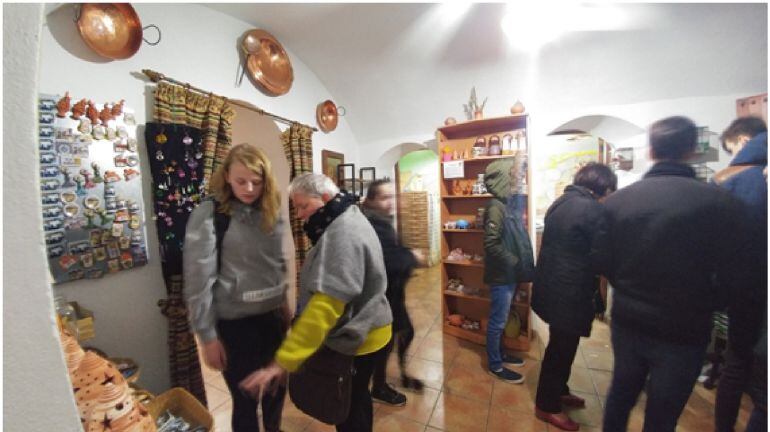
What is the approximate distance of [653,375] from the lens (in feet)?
2.13

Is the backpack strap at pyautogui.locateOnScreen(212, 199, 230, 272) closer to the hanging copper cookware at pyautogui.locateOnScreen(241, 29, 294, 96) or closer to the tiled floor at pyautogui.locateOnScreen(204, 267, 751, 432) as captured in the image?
the tiled floor at pyautogui.locateOnScreen(204, 267, 751, 432)

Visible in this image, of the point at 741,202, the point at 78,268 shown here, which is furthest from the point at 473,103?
the point at 78,268

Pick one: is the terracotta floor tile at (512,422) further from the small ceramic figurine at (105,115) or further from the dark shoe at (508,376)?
the small ceramic figurine at (105,115)

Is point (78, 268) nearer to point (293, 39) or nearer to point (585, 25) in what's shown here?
point (293, 39)

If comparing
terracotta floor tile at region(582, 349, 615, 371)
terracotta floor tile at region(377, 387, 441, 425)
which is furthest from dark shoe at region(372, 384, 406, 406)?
terracotta floor tile at region(582, 349, 615, 371)

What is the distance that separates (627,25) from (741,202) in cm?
95

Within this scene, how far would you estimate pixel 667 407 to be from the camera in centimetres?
64

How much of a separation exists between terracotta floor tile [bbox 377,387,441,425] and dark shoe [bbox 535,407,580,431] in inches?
Answer: 18.7

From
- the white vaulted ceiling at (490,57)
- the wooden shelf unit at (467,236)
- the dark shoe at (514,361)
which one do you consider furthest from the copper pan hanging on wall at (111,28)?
the dark shoe at (514,361)

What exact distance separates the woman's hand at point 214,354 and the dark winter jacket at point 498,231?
126cm

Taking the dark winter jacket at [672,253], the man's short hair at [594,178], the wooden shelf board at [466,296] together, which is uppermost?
the man's short hair at [594,178]

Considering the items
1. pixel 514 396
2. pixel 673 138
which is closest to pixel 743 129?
pixel 673 138

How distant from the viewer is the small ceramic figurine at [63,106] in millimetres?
956

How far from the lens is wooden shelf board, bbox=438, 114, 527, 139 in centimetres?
171
